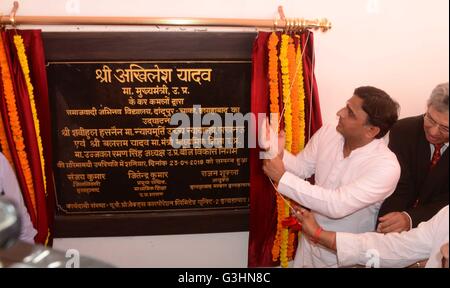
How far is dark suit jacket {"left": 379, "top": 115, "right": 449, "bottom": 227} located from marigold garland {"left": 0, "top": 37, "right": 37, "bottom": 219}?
4.87 feet

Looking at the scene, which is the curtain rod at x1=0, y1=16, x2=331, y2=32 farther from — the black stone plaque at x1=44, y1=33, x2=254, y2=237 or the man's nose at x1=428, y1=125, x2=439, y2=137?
the man's nose at x1=428, y1=125, x2=439, y2=137

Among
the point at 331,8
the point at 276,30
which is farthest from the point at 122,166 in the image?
the point at 331,8

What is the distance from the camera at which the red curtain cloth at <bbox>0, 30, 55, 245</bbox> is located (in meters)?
1.63

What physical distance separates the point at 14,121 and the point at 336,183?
1.36 m

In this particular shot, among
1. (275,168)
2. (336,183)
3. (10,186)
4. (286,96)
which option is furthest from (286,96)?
(10,186)

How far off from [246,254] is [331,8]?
1261mm

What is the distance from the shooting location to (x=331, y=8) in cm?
173

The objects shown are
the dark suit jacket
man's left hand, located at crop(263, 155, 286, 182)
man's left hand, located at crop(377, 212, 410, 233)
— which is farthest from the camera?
man's left hand, located at crop(263, 155, 286, 182)

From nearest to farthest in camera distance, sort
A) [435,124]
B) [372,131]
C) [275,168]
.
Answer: [435,124], [372,131], [275,168]

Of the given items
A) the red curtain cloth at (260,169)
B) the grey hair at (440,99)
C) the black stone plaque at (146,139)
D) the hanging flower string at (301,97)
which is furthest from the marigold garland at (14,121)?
the grey hair at (440,99)

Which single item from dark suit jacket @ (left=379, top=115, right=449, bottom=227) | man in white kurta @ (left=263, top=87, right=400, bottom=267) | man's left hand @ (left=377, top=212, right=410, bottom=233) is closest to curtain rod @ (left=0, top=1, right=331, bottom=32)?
man in white kurta @ (left=263, top=87, right=400, bottom=267)

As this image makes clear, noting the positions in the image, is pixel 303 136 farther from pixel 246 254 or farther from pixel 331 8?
pixel 246 254

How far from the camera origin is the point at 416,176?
1444mm

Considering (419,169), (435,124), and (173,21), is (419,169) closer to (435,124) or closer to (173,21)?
(435,124)
